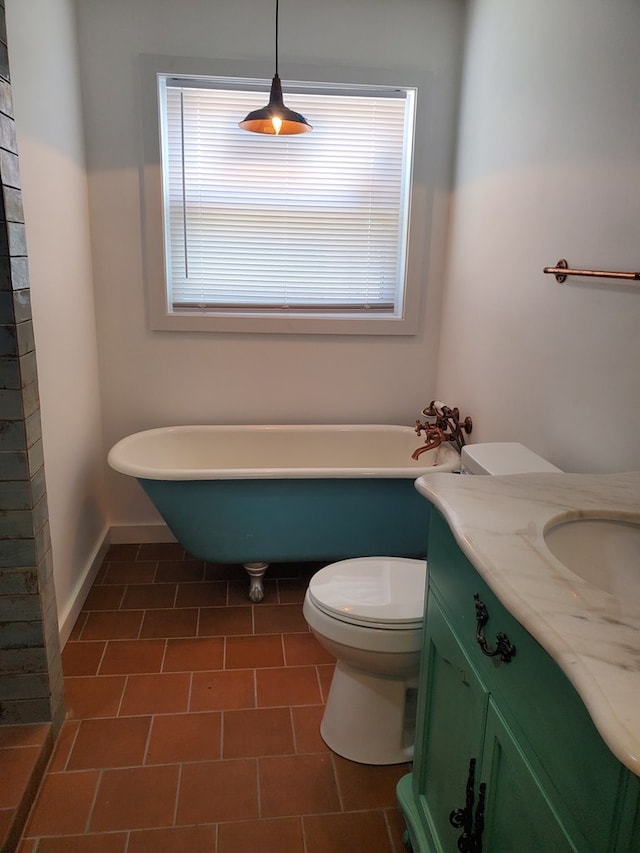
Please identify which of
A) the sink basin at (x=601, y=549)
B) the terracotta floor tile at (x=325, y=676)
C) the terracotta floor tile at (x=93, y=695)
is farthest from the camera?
the terracotta floor tile at (x=325, y=676)

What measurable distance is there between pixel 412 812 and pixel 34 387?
4.84ft

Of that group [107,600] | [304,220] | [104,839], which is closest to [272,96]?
[304,220]

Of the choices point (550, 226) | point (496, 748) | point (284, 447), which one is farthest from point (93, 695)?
point (550, 226)

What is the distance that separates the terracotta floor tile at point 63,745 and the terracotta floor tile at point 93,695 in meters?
0.04

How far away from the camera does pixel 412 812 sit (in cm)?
155

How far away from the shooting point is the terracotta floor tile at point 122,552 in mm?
3051

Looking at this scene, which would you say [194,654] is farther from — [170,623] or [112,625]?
[112,625]

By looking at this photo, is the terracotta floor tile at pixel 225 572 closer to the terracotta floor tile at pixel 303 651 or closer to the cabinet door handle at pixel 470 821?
the terracotta floor tile at pixel 303 651

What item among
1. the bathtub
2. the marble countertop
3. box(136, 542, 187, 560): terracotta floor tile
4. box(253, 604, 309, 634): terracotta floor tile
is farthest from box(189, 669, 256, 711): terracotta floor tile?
the marble countertop

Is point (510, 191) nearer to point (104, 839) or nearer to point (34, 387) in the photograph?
point (34, 387)

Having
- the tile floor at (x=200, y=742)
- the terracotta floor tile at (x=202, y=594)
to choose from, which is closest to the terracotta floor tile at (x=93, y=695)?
the tile floor at (x=200, y=742)

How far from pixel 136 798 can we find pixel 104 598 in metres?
1.10

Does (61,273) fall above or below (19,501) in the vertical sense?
above

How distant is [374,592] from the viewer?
5.99ft
